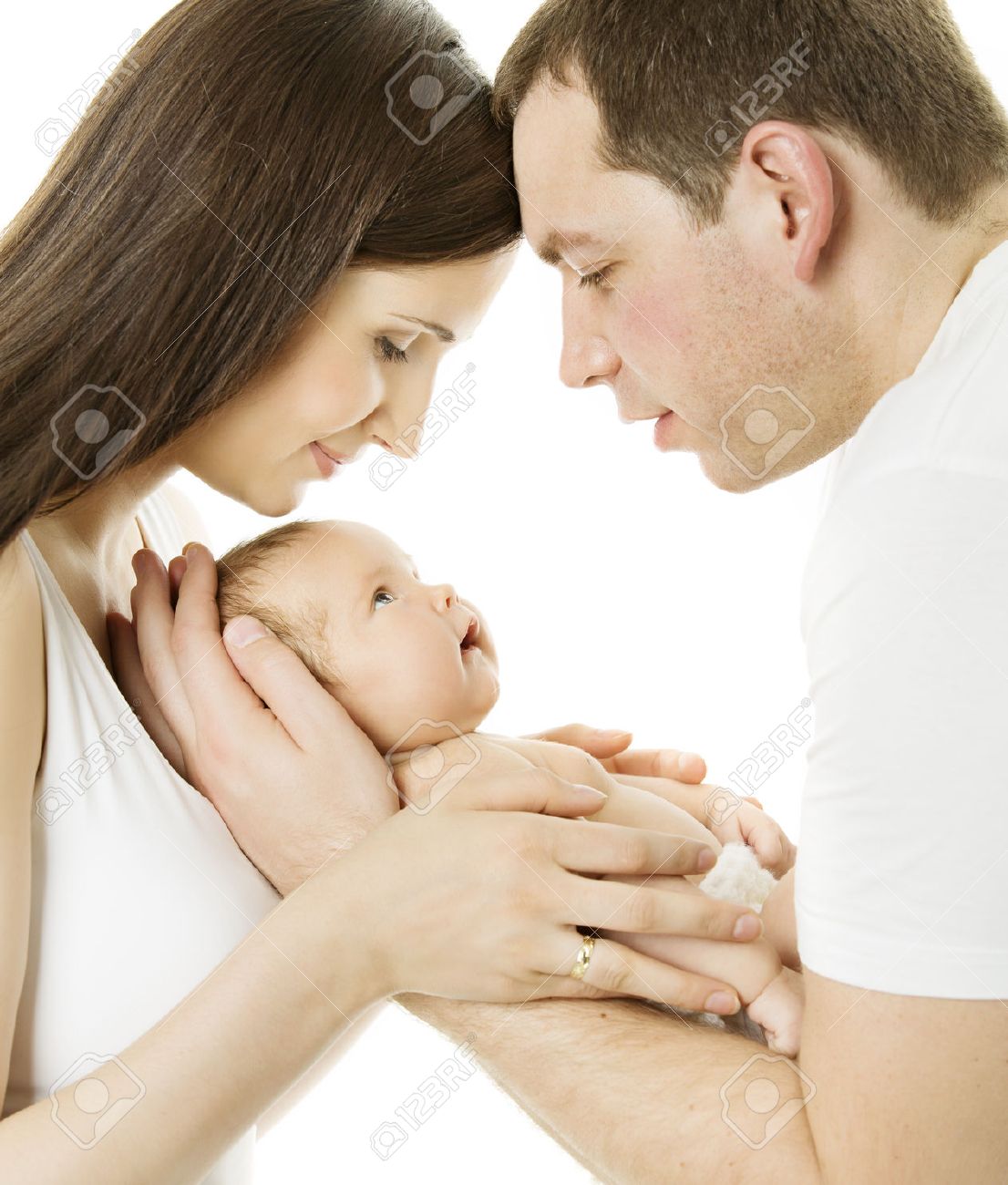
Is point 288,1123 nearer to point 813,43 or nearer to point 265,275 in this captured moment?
point 265,275

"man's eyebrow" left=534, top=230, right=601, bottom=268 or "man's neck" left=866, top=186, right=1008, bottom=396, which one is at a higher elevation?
"man's eyebrow" left=534, top=230, right=601, bottom=268

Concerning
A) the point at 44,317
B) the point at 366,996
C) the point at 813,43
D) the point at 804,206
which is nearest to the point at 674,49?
the point at 813,43

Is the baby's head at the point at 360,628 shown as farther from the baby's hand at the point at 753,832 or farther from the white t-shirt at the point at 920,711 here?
the white t-shirt at the point at 920,711

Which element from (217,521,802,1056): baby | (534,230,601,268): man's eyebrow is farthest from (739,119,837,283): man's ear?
(217,521,802,1056): baby

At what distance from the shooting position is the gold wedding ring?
5.66 ft

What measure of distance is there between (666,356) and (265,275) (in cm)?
67

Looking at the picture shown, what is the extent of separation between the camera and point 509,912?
1698 millimetres
